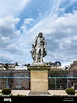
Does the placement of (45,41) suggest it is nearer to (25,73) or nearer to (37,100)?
(37,100)

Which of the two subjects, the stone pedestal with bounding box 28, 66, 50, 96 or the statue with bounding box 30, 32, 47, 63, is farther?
the statue with bounding box 30, 32, 47, 63

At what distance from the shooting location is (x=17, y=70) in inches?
3607

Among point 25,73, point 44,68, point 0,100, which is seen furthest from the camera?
point 25,73

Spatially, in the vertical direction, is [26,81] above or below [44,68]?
below

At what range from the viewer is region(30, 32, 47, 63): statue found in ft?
53.5

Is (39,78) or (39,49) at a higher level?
(39,49)

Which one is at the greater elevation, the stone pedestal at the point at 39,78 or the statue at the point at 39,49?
the statue at the point at 39,49

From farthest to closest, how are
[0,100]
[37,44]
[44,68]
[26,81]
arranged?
[26,81] → [37,44] → [44,68] → [0,100]

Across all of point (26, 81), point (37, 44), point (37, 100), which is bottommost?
point (26, 81)

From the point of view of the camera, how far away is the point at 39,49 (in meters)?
16.5

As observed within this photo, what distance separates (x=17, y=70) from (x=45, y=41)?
2965 inches

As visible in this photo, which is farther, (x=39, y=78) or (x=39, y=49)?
(x=39, y=49)

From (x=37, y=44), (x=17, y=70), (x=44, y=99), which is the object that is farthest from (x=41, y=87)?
(x=17, y=70)

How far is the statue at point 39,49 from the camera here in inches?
642
